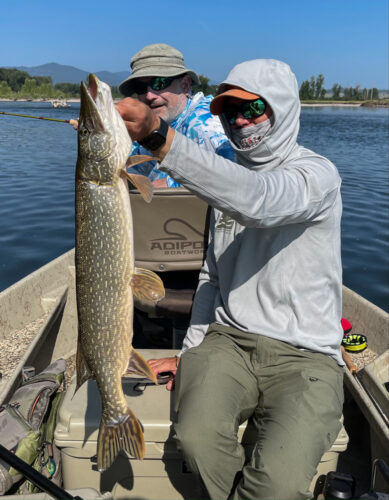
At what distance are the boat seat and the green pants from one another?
2.27 ft

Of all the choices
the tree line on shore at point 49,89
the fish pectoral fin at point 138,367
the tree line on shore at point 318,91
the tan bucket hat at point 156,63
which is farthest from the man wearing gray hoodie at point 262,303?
the tree line on shore at point 318,91

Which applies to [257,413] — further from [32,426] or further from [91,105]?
[91,105]

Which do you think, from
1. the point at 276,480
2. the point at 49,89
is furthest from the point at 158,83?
the point at 49,89

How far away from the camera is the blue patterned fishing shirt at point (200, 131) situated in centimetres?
326

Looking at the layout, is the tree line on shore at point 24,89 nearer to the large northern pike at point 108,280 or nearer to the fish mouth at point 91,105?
the large northern pike at point 108,280

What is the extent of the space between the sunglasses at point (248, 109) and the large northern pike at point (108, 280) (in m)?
0.76

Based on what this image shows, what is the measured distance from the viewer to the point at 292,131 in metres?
2.44

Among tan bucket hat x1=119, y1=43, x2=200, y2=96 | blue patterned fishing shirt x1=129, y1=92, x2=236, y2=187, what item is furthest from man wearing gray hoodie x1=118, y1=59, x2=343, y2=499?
tan bucket hat x1=119, y1=43, x2=200, y2=96

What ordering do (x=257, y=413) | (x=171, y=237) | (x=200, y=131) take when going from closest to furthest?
(x=257, y=413)
(x=171, y=237)
(x=200, y=131)

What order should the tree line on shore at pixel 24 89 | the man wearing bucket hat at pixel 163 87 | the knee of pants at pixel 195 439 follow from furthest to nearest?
the tree line on shore at pixel 24 89, the man wearing bucket hat at pixel 163 87, the knee of pants at pixel 195 439

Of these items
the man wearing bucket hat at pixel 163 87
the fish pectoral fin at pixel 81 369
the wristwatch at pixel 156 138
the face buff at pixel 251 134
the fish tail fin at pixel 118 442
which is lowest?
the fish tail fin at pixel 118 442

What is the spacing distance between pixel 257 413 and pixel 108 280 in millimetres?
1021

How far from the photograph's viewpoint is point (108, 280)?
2066 mm

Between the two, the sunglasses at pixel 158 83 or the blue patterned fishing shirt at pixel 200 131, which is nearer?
the blue patterned fishing shirt at pixel 200 131
